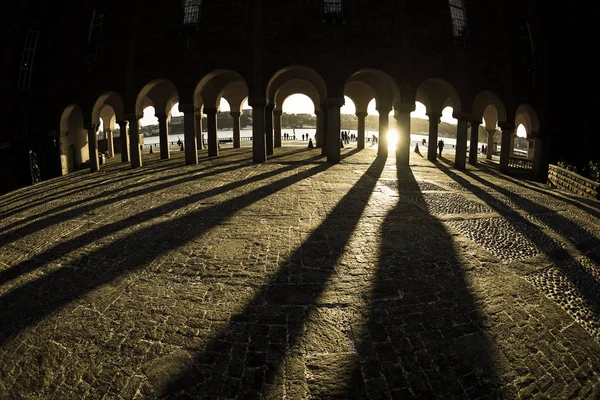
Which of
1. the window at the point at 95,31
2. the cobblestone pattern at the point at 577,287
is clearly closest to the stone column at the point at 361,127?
the window at the point at 95,31

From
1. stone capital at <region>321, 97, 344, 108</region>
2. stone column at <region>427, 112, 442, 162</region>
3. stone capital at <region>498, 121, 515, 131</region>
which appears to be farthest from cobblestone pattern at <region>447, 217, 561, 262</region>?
stone column at <region>427, 112, 442, 162</region>

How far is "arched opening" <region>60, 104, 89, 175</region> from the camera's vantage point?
1783 cm

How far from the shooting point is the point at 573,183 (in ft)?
42.7

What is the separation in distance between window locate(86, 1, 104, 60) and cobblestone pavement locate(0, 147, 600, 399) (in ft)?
42.0

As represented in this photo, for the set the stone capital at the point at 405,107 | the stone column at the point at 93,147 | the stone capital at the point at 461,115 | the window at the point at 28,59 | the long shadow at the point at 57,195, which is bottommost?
the long shadow at the point at 57,195

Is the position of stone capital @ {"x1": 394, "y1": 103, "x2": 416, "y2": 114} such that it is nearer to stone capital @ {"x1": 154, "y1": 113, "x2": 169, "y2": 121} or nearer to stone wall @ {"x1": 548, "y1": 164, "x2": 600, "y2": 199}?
stone wall @ {"x1": 548, "y1": 164, "x2": 600, "y2": 199}

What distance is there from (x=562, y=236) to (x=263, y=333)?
651 cm

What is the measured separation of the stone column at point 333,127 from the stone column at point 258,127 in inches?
126

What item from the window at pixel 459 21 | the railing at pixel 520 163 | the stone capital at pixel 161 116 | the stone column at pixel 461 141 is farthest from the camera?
the railing at pixel 520 163

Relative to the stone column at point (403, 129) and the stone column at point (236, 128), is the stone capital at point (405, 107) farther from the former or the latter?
the stone column at point (236, 128)

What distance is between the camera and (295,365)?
317 cm

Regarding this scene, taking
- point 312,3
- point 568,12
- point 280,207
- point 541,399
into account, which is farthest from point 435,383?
point 568,12

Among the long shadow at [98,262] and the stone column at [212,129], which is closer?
the long shadow at [98,262]

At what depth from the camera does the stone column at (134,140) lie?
16953 millimetres
